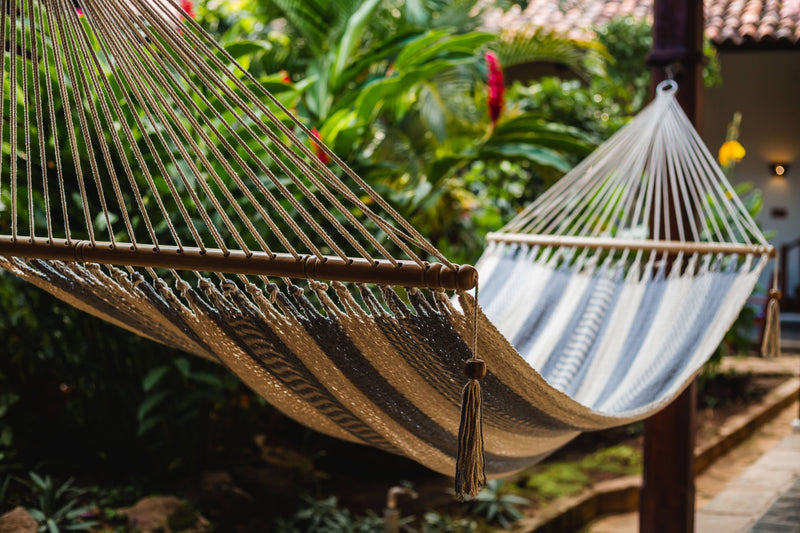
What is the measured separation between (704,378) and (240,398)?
254 cm

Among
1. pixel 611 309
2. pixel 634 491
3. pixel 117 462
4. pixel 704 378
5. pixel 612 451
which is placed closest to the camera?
pixel 611 309

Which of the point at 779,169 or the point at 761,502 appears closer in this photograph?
the point at 761,502

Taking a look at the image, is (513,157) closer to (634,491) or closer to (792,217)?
(634,491)

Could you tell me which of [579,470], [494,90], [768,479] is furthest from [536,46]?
[768,479]

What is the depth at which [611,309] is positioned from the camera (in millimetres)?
1909

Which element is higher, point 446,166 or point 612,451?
point 446,166

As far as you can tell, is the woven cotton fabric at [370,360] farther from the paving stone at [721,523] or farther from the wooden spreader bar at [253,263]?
the paving stone at [721,523]

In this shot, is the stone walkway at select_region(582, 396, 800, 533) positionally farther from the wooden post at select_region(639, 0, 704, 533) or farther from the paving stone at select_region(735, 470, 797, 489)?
the wooden post at select_region(639, 0, 704, 533)

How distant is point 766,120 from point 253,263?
651 centimetres

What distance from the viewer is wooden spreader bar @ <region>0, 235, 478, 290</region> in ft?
2.86

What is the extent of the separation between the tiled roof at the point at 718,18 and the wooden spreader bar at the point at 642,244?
368 cm

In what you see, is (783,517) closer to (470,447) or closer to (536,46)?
(470,447)

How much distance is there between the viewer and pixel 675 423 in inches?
75.8

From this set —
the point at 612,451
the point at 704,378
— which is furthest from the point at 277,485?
the point at 704,378
